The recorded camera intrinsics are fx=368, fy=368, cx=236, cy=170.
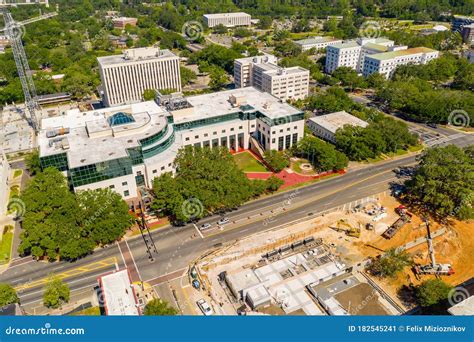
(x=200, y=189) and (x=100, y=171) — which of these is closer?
(x=100, y=171)

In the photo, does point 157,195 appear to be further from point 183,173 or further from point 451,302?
point 451,302

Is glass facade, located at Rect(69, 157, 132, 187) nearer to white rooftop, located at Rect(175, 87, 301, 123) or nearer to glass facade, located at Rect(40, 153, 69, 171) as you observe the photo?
glass facade, located at Rect(40, 153, 69, 171)

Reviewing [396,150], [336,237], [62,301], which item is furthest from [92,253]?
[396,150]

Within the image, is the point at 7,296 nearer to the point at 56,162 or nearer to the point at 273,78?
the point at 56,162

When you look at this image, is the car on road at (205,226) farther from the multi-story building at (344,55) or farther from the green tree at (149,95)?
the multi-story building at (344,55)

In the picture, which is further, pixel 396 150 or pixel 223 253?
pixel 396 150

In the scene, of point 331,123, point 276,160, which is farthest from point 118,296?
point 331,123
